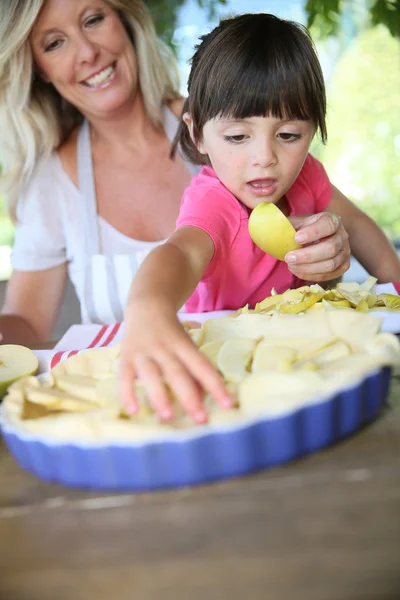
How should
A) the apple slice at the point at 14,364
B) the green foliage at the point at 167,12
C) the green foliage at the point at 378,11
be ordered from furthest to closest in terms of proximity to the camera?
the green foliage at the point at 167,12 < the green foliage at the point at 378,11 < the apple slice at the point at 14,364

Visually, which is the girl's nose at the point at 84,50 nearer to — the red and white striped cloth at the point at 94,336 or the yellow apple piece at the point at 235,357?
the red and white striped cloth at the point at 94,336

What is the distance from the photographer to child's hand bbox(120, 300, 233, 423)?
0.56m

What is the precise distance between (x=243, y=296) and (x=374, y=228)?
1.34 ft

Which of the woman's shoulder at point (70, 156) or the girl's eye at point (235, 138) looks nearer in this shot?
the girl's eye at point (235, 138)

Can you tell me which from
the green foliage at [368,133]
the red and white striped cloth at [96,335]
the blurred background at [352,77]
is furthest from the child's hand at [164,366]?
the green foliage at [368,133]

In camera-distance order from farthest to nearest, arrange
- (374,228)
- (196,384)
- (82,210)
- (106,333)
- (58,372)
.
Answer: (82,210) → (374,228) → (106,333) → (58,372) → (196,384)

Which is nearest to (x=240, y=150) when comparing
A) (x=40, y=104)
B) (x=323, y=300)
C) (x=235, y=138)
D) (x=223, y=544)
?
(x=235, y=138)

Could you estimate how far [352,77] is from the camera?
2922mm

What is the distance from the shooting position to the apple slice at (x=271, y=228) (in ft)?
3.30

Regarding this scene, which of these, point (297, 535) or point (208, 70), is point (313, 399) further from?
point (208, 70)

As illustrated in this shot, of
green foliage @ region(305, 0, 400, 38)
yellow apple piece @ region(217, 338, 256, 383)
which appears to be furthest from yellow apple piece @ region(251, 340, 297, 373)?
green foliage @ region(305, 0, 400, 38)

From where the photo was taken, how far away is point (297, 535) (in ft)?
1.60

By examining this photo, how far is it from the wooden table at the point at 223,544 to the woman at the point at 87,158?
3.77 ft

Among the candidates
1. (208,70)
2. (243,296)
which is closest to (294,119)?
(208,70)
